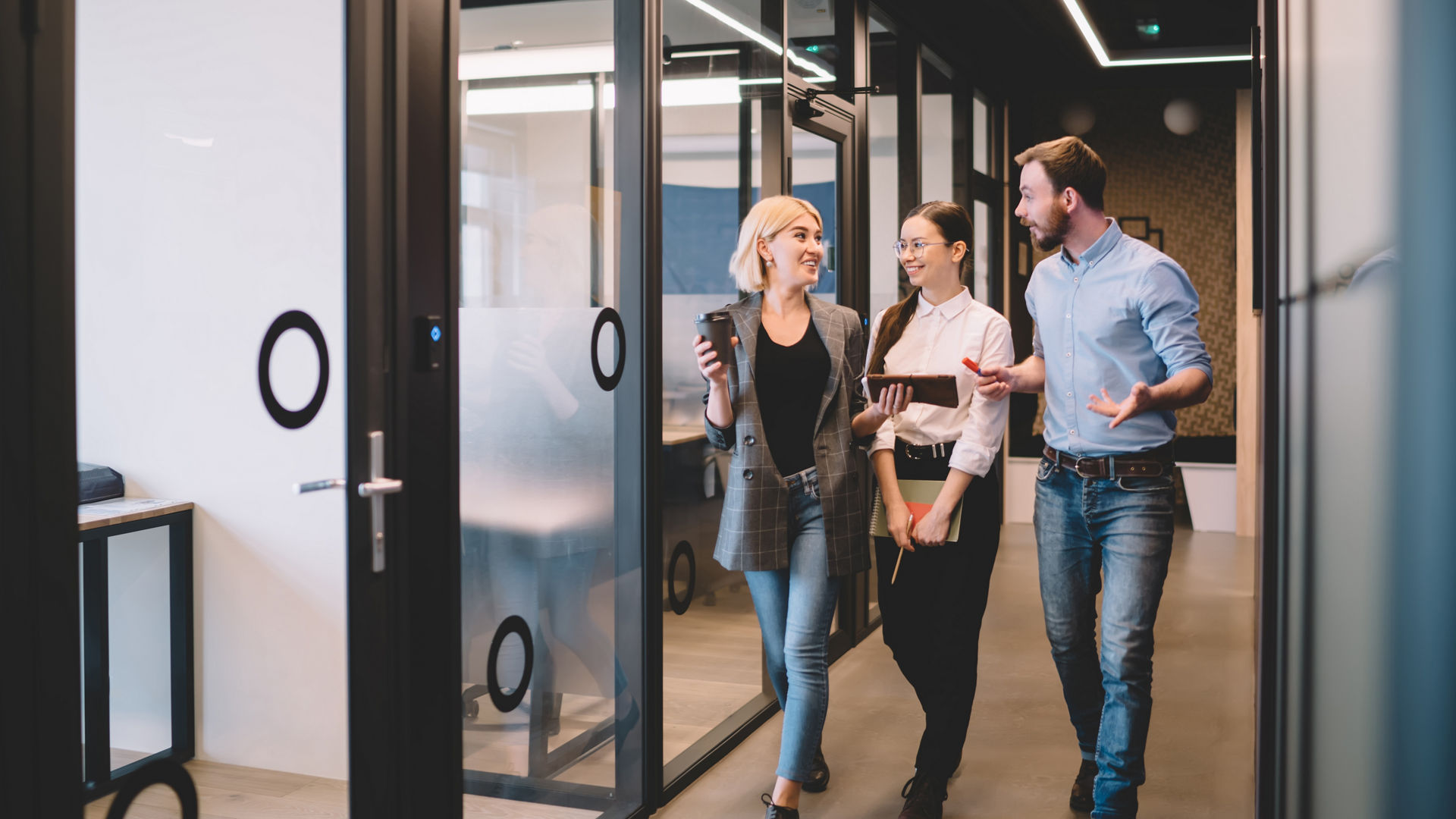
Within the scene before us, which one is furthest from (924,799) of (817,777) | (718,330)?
(718,330)

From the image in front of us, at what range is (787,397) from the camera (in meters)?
2.66

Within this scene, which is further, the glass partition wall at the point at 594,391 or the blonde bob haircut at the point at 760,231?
the blonde bob haircut at the point at 760,231

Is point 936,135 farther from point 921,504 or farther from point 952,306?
point 921,504

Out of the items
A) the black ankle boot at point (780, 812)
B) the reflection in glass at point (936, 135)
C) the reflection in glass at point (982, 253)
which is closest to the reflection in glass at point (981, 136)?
the reflection in glass at point (982, 253)

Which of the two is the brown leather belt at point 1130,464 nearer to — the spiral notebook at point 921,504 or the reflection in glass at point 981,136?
the spiral notebook at point 921,504

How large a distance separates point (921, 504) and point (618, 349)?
0.85 metres

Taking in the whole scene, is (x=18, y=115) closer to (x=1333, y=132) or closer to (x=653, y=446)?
(x=1333, y=132)

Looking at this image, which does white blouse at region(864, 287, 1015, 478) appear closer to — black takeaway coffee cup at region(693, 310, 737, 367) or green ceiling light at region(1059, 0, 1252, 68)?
black takeaway coffee cup at region(693, 310, 737, 367)

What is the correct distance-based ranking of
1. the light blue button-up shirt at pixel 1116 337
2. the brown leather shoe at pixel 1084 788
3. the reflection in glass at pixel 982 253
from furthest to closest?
the reflection in glass at pixel 982 253
the brown leather shoe at pixel 1084 788
the light blue button-up shirt at pixel 1116 337

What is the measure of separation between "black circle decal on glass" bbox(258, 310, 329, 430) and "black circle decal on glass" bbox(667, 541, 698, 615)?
141cm

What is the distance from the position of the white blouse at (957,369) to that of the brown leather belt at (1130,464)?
0.23m

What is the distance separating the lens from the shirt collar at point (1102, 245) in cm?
254

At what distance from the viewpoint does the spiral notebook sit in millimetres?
2652

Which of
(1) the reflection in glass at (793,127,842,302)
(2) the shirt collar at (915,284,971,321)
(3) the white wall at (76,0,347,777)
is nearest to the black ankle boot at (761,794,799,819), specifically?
(3) the white wall at (76,0,347,777)
